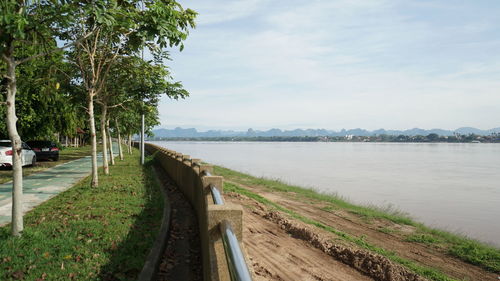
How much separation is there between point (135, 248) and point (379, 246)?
6.73 m

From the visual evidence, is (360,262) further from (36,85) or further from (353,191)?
(353,191)

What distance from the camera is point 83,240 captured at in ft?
21.9

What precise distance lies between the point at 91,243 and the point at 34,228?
5.20 ft

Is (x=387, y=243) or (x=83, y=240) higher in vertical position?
(x=83, y=240)

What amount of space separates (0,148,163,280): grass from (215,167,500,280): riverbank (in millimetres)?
2257

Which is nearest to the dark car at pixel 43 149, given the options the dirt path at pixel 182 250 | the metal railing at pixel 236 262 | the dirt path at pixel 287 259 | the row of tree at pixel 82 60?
the row of tree at pixel 82 60

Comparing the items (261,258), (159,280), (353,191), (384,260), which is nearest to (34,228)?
(159,280)

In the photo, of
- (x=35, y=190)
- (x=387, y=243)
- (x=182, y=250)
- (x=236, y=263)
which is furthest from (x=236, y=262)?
(x=35, y=190)

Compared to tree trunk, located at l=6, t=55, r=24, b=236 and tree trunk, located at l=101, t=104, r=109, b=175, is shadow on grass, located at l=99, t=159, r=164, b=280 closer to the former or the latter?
tree trunk, located at l=6, t=55, r=24, b=236

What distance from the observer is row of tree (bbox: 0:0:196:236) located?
261 inches

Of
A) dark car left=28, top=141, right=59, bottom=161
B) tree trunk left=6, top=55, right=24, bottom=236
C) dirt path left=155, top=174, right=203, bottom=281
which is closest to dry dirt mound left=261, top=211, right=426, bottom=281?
dirt path left=155, top=174, right=203, bottom=281

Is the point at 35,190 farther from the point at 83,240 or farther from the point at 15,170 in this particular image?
the point at 83,240

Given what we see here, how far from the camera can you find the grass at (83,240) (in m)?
5.31

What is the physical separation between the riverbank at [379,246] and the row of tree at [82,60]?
16.8ft
